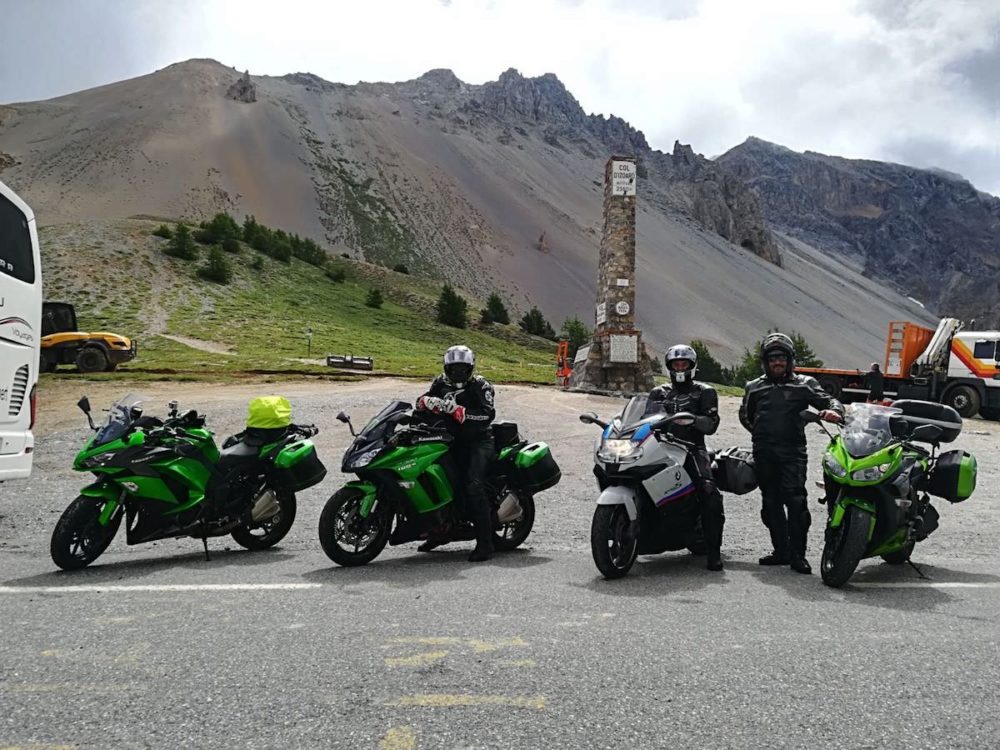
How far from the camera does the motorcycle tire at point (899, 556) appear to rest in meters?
6.14

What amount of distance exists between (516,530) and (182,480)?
9.45 ft

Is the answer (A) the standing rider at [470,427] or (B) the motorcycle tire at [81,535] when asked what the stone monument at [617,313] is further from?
(B) the motorcycle tire at [81,535]

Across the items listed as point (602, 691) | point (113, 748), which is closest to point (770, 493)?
point (602, 691)

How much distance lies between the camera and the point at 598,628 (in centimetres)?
416

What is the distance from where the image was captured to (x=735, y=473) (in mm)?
6477

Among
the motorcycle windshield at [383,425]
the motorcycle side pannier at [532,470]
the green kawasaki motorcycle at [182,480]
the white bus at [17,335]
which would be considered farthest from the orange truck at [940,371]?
the white bus at [17,335]

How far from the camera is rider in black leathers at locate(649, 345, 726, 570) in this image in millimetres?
6098

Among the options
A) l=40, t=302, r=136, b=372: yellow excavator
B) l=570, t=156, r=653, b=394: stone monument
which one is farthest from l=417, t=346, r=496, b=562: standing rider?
l=40, t=302, r=136, b=372: yellow excavator

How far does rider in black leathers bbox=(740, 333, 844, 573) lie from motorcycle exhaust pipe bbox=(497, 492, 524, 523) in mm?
2097

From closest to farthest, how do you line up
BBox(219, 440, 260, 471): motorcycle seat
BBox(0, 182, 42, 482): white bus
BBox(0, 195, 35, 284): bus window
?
BBox(219, 440, 260, 471): motorcycle seat
BBox(0, 182, 42, 482): white bus
BBox(0, 195, 35, 284): bus window

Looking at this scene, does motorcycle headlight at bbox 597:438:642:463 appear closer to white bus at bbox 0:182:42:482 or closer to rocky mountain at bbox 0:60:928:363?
white bus at bbox 0:182:42:482

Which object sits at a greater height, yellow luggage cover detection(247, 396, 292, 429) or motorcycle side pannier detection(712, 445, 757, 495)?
yellow luggage cover detection(247, 396, 292, 429)

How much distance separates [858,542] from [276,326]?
4300cm

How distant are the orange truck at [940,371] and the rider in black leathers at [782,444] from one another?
20.4m
